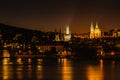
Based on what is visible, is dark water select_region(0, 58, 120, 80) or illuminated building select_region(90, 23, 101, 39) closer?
dark water select_region(0, 58, 120, 80)

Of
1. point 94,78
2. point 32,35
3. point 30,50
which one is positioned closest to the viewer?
point 94,78

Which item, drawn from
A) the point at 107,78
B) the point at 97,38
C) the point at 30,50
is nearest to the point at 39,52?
the point at 30,50

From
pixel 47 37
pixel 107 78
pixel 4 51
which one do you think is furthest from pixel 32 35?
pixel 107 78

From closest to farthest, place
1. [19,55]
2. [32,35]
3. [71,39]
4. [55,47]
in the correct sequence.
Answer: [19,55], [55,47], [32,35], [71,39]

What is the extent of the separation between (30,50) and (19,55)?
216 inches

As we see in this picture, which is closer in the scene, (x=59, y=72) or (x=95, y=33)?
(x=59, y=72)

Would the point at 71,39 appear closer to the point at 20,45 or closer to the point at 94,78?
the point at 20,45

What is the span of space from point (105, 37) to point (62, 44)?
305 inches

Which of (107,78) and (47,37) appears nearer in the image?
(107,78)

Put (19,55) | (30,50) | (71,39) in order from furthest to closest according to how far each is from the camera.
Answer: (71,39) < (30,50) < (19,55)

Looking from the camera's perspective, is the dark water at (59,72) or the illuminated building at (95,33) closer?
the dark water at (59,72)

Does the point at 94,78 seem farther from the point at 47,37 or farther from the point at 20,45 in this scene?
the point at 47,37

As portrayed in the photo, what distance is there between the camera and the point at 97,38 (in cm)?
9906

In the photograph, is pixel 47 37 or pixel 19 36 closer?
pixel 19 36
